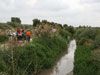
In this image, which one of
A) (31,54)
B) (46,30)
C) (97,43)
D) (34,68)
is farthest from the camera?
(46,30)

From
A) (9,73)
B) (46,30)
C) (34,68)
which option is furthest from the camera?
(46,30)

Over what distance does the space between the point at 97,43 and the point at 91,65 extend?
10.7m

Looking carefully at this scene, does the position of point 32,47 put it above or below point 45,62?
above

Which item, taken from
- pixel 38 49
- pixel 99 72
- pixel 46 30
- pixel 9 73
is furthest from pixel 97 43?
pixel 9 73

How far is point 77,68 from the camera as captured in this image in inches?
743

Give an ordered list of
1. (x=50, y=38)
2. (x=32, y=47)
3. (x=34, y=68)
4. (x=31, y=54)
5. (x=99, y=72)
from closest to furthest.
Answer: (x=99, y=72), (x=34, y=68), (x=31, y=54), (x=32, y=47), (x=50, y=38)

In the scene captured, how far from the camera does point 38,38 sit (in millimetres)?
28500

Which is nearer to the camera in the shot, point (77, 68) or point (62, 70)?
point (77, 68)

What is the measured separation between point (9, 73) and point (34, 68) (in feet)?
18.7

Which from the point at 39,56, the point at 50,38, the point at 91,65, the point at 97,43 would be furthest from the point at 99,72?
the point at 50,38

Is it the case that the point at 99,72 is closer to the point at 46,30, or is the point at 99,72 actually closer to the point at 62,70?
the point at 62,70

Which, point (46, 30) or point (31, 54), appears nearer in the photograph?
point (31, 54)

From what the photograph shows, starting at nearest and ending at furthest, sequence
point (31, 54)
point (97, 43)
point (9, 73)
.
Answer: point (9, 73)
point (31, 54)
point (97, 43)

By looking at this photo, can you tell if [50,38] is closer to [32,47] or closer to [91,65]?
[32,47]
